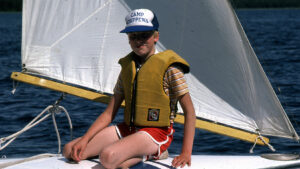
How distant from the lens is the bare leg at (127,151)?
363 cm

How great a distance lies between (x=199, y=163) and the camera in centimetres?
412

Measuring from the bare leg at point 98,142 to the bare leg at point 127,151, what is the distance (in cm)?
26

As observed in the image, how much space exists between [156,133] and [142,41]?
2.16ft

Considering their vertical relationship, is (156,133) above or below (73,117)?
above

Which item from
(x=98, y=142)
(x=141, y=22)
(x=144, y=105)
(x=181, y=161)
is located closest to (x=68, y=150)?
(x=98, y=142)

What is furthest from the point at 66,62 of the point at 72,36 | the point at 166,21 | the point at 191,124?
the point at 191,124

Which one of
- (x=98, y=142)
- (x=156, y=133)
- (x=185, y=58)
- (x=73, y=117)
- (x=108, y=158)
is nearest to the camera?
(x=108, y=158)

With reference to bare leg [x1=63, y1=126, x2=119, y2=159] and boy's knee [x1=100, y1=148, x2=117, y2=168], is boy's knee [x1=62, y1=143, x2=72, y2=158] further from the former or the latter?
boy's knee [x1=100, y1=148, x2=117, y2=168]

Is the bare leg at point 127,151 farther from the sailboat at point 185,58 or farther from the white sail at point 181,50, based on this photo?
the white sail at point 181,50

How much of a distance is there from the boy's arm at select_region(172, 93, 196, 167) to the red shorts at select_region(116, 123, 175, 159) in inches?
8.5

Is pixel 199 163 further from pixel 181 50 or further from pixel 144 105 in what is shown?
pixel 181 50

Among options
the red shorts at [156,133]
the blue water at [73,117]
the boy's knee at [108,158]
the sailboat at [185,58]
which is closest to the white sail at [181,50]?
the sailboat at [185,58]

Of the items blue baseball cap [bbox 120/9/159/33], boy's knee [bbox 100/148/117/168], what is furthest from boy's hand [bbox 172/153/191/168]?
blue baseball cap [bbox 120/9/159/33]

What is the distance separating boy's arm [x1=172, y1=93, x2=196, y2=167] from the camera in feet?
11.9
